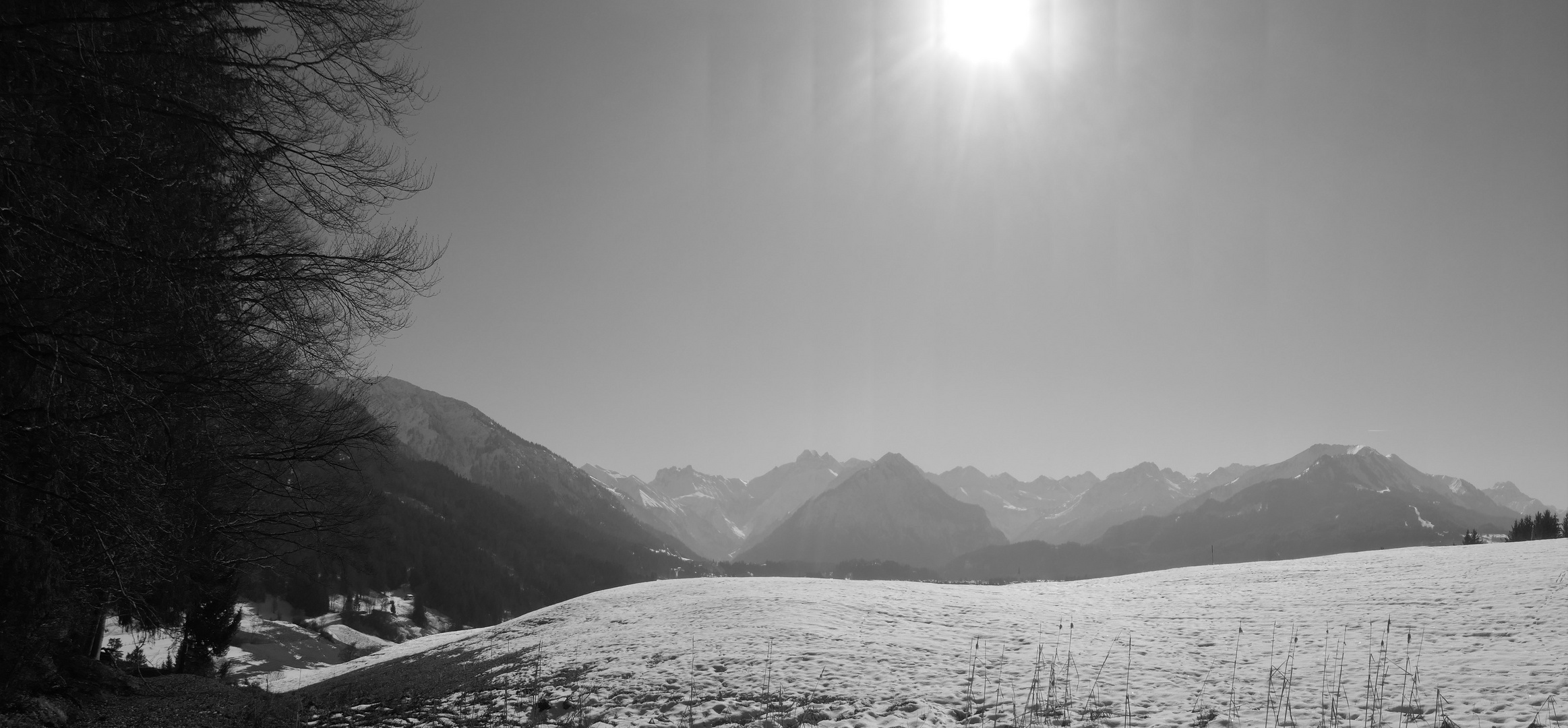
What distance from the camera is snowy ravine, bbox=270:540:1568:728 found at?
1180 cm

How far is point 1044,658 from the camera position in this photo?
16.3 meters

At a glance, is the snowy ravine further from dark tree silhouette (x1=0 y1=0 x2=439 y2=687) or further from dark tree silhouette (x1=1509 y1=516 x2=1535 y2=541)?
dark tree silhouette (x1=1509 y1=516 x2=1535 y2=541)

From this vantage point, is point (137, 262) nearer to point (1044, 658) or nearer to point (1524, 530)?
point (1044, 658)

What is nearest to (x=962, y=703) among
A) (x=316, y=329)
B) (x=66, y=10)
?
(x=316, y=329)

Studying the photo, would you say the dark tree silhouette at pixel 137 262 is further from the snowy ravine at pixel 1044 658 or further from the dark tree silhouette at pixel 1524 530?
the dark tree silhouette at pixel 1524 530

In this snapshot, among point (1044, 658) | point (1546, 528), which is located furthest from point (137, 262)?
point (1546, 528)

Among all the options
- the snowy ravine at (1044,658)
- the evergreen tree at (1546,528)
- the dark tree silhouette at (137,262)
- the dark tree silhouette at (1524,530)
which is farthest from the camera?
the dark tree silhouette at (1524,530)

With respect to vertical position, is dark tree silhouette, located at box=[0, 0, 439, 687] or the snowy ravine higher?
dark tree silhouette, located at box=[0, 0, 439, 687]

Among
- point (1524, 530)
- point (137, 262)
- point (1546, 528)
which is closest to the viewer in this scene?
point (137, 262)

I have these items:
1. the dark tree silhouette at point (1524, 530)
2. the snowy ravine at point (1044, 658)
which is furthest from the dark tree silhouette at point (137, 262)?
the dark tree silhouette at point (1524, 530)

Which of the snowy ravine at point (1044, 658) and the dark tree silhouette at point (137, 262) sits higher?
the dark tree silhouette at point (137, 262)

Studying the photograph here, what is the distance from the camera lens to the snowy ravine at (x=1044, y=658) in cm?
1180

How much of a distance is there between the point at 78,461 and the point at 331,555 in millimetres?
12612

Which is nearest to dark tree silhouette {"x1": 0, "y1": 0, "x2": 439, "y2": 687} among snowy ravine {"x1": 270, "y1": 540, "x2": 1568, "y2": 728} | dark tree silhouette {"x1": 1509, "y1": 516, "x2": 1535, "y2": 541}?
snowy ravine {"x1": 270, "y1": 540, "x2": 1568, "y2": 728}
